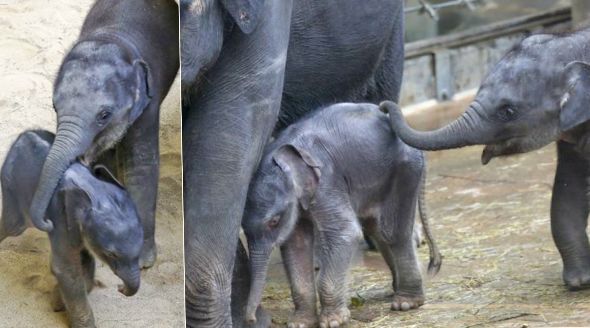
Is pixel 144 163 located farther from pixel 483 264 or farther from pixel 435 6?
pixel 435 6

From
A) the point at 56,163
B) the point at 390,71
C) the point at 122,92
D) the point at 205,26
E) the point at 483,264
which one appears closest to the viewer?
the point at 56,163

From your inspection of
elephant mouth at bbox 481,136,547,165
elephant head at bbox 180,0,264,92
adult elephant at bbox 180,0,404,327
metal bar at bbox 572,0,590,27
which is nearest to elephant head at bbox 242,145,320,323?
adult elephant at bbox 180,0,404,327

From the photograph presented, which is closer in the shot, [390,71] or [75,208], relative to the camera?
[75,208]

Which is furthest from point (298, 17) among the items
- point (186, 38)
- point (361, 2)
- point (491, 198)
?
point (491, 198)

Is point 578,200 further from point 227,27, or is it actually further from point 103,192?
point 103,192

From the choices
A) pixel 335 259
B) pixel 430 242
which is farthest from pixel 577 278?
pixel 335 259

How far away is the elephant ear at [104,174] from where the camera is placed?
432 cm

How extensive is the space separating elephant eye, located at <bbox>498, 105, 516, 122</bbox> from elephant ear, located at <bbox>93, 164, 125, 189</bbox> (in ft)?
4.39

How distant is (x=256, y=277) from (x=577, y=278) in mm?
1164

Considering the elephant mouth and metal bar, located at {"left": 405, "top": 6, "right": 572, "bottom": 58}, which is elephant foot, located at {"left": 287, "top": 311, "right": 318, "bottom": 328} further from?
metal bar, located at {"left": 405, "top": 6, "right": 572, "bottom": 58}

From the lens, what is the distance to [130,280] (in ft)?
14.3

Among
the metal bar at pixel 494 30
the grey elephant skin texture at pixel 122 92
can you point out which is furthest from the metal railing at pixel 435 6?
the grey elephant skin texture at pixel 122 92

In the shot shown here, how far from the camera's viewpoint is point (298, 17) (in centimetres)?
536

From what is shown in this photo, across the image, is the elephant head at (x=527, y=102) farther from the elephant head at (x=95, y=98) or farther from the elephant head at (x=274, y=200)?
the elephant head at (x=95, y=98)
